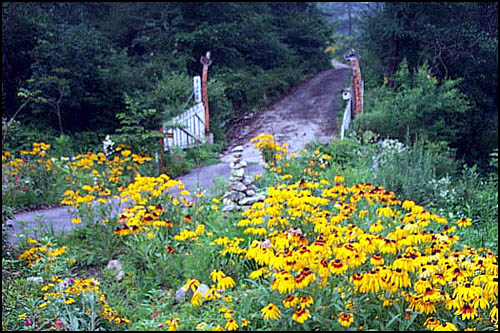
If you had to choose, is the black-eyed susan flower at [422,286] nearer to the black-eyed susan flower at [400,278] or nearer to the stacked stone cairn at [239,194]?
the black-eyed susan flower at [400,278]

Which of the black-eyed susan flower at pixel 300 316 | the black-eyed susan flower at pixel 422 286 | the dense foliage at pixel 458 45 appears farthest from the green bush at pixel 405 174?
the dense foliage at pixel 458 45

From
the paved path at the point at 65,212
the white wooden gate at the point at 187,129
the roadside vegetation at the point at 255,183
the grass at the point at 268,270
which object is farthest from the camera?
the white wooden gate at the point at 187,129

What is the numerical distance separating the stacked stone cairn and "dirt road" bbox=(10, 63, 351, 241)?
910 mm

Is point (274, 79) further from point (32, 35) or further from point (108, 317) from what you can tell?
point (108, 317)

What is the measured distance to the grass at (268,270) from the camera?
2.19 m

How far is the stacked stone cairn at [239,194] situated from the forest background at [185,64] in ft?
10.3

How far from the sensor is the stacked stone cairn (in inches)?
177

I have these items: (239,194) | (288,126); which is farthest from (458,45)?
(239,194)

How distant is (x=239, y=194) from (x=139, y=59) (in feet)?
34.5

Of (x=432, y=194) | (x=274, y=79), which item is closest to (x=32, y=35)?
(x=274, y=79)

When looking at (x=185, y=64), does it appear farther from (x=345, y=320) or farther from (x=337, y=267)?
(x=345, y=320)

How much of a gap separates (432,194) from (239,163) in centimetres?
233

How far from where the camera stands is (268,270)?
2604mm

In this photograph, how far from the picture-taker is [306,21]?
18922 mm
